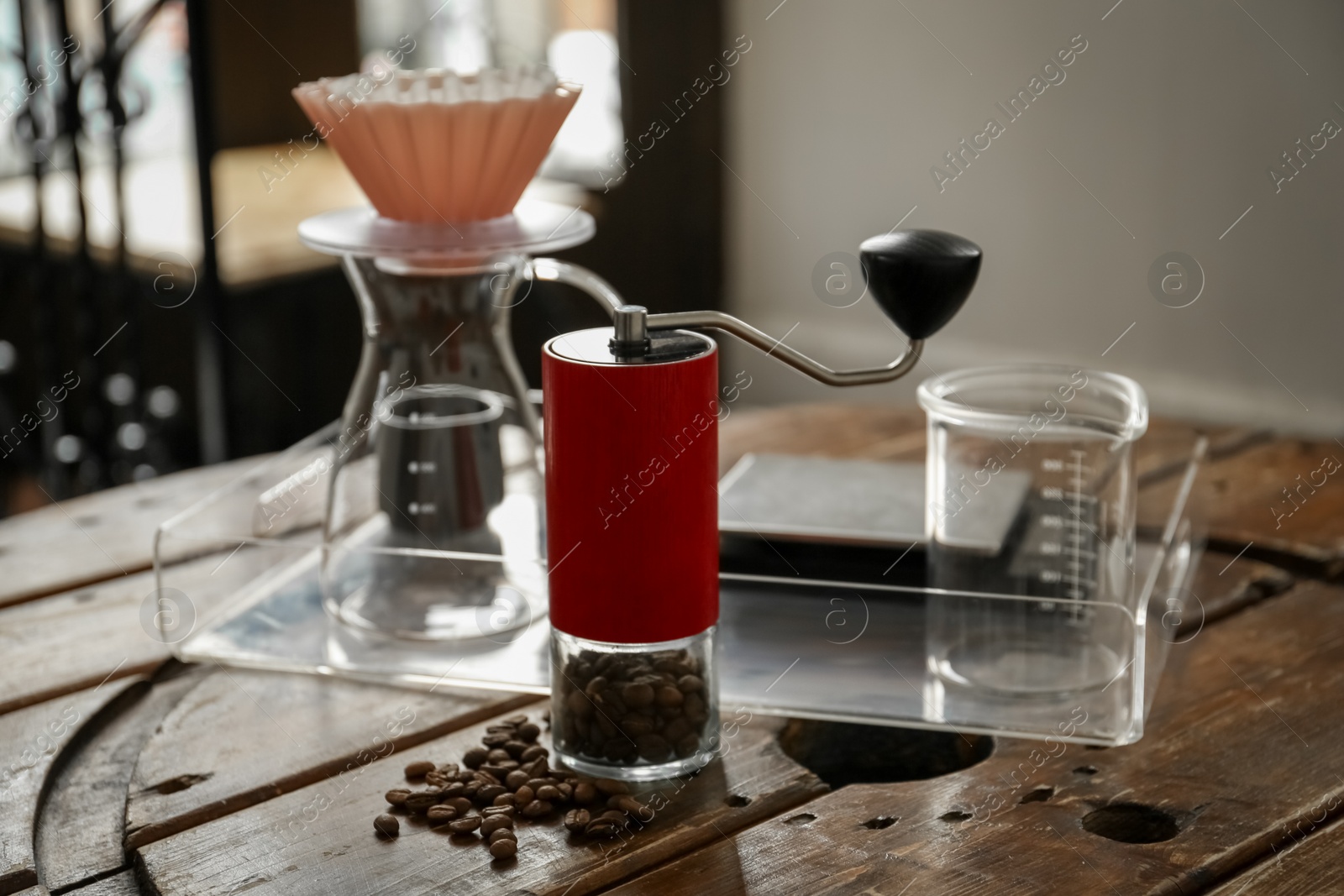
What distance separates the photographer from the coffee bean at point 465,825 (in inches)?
29.0

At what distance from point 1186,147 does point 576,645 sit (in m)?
1.80

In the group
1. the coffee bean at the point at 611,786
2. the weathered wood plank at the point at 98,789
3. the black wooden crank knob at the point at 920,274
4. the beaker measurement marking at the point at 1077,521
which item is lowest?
the weathered wood plank at the point at 98,789

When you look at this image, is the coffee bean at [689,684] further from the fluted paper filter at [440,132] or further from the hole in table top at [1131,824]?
the fluted paper filter at [440,132]

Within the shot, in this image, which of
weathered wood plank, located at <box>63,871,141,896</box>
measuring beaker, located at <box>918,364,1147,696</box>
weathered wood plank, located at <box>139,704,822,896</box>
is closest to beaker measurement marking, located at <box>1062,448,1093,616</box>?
measuring beaker, located at <box>918,364,1147,696</box>

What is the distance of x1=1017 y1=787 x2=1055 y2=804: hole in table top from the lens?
76 centimetres

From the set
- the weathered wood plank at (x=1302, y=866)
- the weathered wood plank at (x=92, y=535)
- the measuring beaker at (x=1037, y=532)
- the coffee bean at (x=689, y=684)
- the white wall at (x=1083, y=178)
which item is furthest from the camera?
the white wall at (x=1083, y=178)

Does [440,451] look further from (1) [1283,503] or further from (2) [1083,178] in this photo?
(2) [1083,178]

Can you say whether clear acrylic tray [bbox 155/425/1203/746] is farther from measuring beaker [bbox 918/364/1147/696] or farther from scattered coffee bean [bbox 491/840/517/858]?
scattered coffee bean [bbox 491/840/517/858]

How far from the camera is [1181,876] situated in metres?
0.68

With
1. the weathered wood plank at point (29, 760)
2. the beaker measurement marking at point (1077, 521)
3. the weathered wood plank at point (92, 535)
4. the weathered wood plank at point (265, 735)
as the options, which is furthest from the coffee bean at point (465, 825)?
the weathered wood plank at point (92, 535)

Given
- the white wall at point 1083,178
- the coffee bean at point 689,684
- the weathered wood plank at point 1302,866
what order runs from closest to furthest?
the weathered wood plank at point 1302,866
the coffee bean at point 689,684
the white wall at point 1083,178

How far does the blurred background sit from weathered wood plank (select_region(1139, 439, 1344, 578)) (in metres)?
0.87

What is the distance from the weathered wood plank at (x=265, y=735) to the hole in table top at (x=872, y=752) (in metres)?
0.19

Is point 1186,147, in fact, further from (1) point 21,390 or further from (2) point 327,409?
(1) point 21,390
